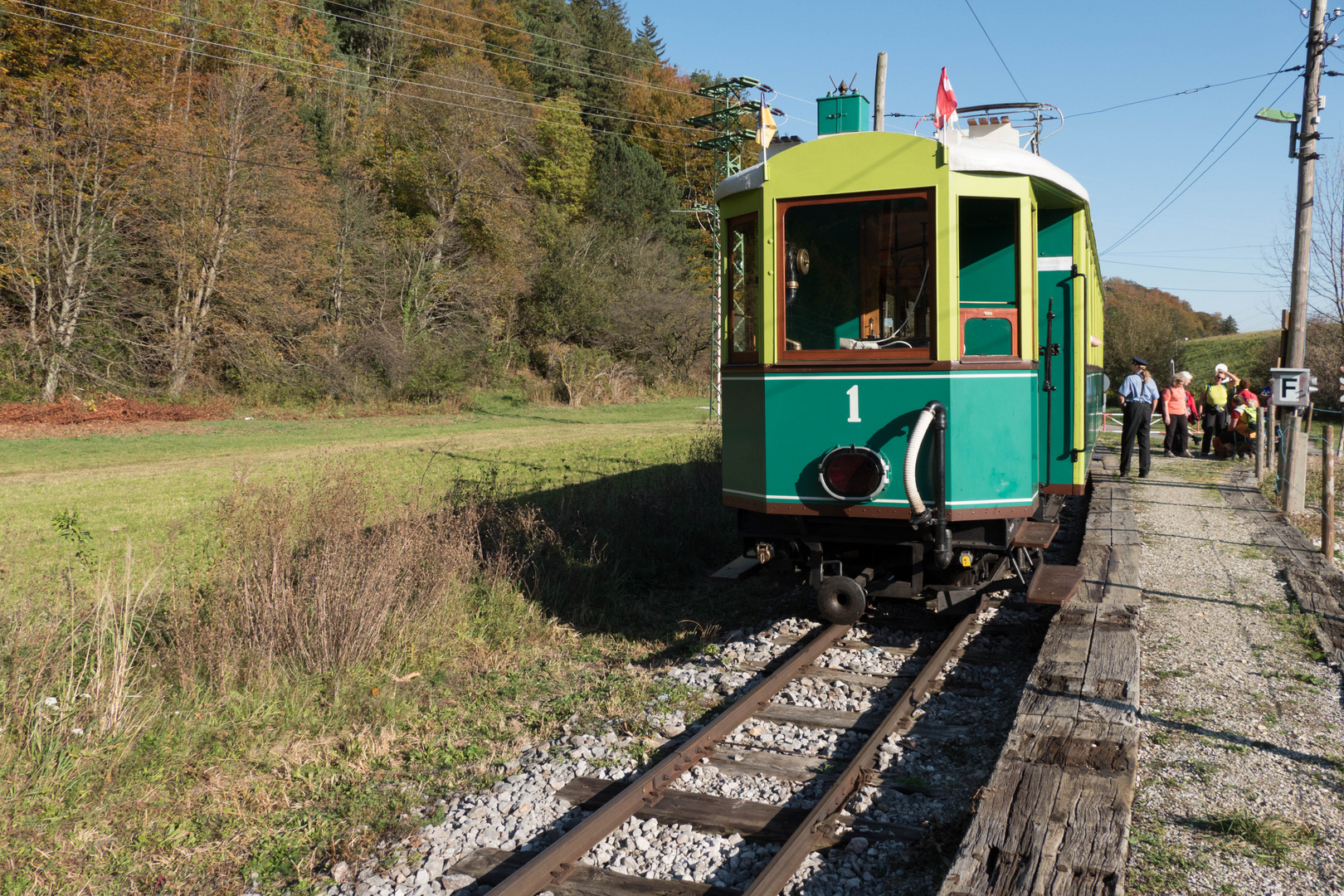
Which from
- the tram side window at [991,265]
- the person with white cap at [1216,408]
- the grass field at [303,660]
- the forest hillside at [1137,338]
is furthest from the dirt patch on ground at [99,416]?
the forest hillside at [1137,338]

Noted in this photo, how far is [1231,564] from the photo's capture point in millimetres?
8859

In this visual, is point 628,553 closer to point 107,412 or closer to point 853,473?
point 853,473

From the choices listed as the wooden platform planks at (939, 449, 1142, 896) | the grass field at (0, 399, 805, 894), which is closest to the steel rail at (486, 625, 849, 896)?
the grass field at (0, 399, 805, 894)

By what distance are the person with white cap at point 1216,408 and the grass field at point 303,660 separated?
11910 millimetres

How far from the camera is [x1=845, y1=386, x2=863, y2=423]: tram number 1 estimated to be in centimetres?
591

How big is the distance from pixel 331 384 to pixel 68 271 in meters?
8.17

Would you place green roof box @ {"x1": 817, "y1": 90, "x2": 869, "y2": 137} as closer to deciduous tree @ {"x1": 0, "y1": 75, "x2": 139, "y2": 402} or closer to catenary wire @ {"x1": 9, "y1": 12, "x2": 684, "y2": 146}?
catenary wire @ {"x1": 9, "y1": 12, "x2": 684, "y2": 146}

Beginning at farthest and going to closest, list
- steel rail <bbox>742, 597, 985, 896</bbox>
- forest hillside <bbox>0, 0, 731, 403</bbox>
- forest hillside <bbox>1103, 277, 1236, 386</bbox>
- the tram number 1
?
forest hillside <bbox>1103, 277, 1236, 386</bbox> < forest hillside <bbox>0, 0, 731, 403</bbox> < the tram number 1 < steel rail <bbox>742, 597, 985, 896</bbox>

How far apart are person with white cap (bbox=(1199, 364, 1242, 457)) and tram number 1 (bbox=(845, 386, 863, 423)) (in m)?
15.3

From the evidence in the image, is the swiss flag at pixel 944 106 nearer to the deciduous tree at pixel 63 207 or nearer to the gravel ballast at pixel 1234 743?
the gravel ballast at pixel 1234 743

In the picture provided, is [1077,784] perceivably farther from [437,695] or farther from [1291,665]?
[437,695]

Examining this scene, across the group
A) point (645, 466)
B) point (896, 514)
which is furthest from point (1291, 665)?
point (645, 466)

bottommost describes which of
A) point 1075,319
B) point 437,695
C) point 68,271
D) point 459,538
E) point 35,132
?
point 437,695

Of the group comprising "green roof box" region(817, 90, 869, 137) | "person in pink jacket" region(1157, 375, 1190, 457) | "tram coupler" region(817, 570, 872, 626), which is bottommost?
"tram coupler" region(817, 570, 872, 626)
